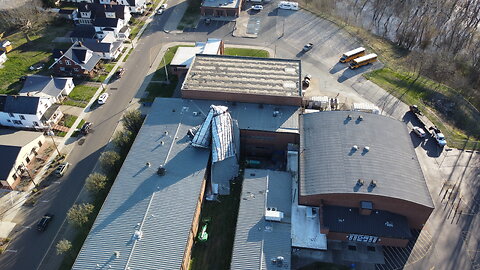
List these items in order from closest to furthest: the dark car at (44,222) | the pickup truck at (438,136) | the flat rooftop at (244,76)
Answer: the dark car at (44,222) → the pickup truck at (438,136) → the flat rooftop at (244,76)

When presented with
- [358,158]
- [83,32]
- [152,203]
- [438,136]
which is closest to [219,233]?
[152,203]

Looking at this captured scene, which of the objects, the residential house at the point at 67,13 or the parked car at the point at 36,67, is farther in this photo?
the residential house at the point at 67,13

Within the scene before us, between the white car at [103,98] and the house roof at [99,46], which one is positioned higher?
the house roof at [99,46]

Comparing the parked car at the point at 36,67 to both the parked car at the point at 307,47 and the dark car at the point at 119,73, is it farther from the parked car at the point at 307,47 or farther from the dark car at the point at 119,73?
the parked car at the point at 307,47

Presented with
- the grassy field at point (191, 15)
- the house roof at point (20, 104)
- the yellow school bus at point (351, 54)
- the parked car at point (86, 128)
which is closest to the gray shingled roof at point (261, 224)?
the parked car at point (86, 128)

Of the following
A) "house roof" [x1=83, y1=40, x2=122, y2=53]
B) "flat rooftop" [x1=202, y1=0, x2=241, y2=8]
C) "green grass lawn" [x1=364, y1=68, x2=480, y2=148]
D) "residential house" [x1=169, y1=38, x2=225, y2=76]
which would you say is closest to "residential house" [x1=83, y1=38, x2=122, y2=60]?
"house roof" [x1=83, y1=40, x2=122, y2=53]

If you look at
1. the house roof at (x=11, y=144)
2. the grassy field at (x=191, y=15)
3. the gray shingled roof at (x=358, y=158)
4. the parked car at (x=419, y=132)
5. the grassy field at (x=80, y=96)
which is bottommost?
the parked car at (x=419, y=132)
